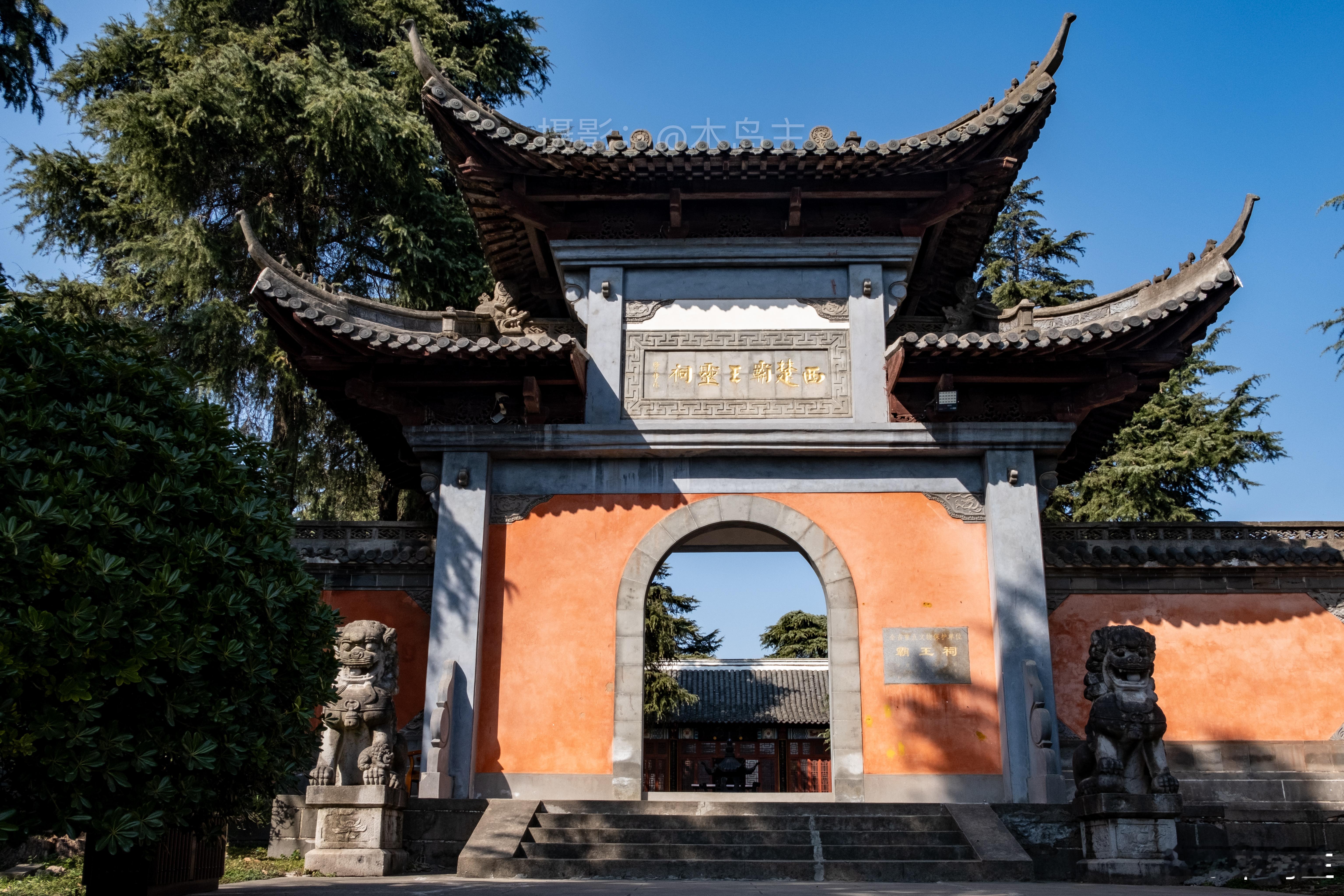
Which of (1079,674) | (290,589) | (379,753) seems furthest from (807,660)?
(290,589)

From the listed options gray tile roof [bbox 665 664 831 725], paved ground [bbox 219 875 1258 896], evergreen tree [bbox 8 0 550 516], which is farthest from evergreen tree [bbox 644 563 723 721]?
paved ground [bbox 219 875 1258 896]

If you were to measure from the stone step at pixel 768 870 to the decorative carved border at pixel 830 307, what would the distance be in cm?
527

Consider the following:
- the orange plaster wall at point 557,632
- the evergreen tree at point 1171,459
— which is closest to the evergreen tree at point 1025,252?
the evergreen tree at point 1171,459

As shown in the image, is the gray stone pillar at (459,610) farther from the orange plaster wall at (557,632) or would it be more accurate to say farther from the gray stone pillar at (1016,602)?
the gray stone pillar at (1016,602)

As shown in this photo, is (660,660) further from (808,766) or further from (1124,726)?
(1124,726)

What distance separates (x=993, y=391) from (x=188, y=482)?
7439mm

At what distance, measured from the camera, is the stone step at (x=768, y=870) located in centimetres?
762

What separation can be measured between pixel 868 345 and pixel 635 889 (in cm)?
590

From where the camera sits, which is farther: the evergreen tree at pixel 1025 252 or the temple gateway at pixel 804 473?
the evergreen tree at pixel 1025 252

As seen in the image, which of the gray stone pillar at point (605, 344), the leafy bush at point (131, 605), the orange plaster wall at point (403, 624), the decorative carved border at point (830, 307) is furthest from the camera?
the decorative carved border at point (830, 307)

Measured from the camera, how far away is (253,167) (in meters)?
16.0

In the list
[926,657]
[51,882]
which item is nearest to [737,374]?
[926,657]

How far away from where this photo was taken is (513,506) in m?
10.5

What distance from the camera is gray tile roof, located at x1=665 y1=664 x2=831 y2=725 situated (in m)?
24.8
